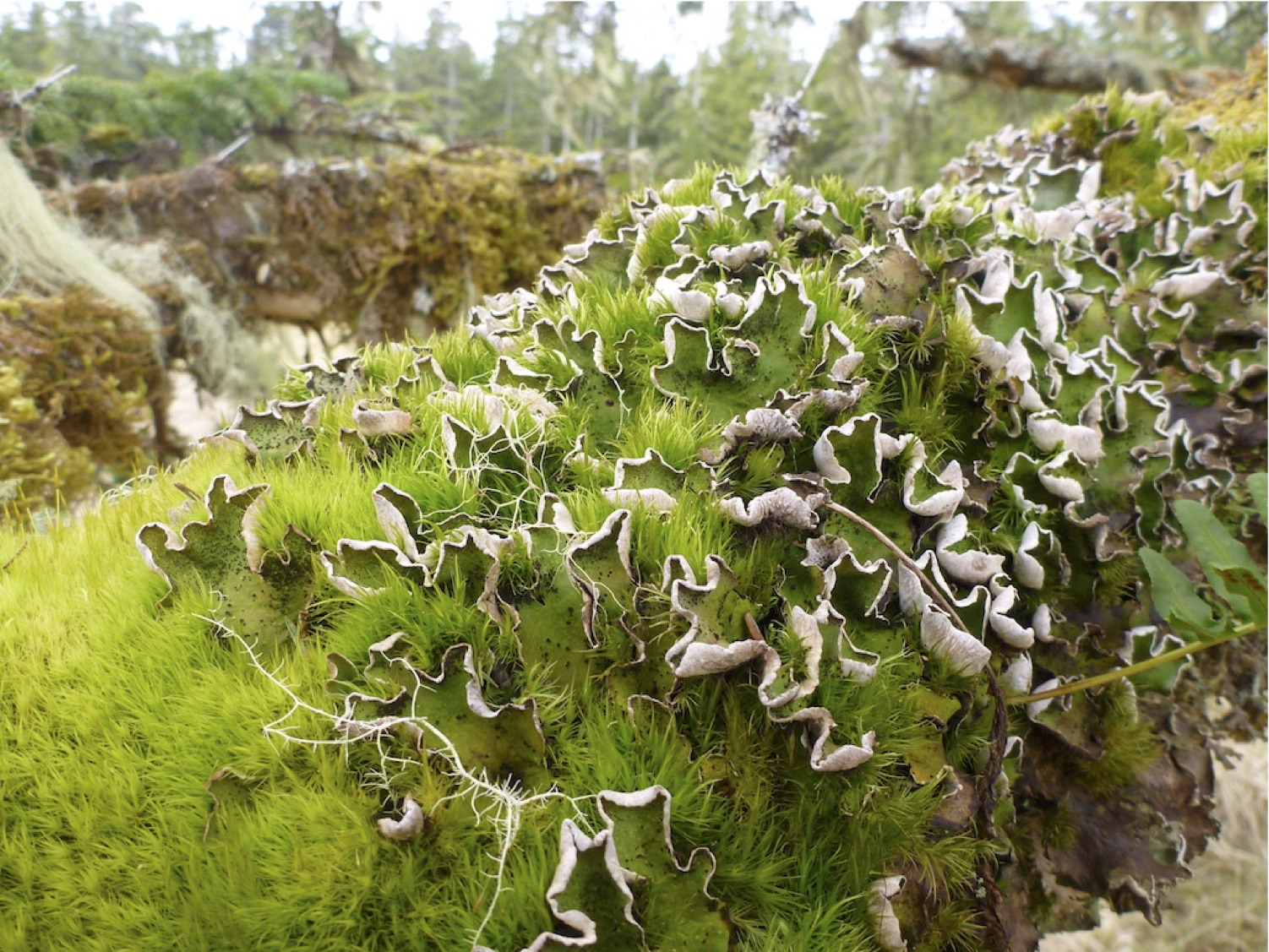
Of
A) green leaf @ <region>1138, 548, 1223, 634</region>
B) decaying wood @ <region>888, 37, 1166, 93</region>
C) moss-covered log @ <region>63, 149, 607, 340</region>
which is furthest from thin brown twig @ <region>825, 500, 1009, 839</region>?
decaying wood @ <region>888, 37, 1166, 93</region>

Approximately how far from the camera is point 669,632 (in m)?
1.26

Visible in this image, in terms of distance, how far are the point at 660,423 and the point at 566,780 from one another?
0.71 metres

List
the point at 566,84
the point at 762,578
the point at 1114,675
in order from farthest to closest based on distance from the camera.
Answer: the point at 566,84
the point at 1114,675
the point at 762,578

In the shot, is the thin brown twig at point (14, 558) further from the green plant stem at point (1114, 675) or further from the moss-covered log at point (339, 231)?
the moss-covered log at point (339, 231)

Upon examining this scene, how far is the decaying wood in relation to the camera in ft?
25.6

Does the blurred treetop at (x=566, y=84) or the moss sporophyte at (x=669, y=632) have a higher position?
→ the blurred treetop at (x=566, y=84)

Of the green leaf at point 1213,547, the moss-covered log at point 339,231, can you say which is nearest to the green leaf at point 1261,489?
the green leaf at point 1213,547

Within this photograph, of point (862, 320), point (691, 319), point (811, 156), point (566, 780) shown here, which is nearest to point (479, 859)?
point (566, 780)

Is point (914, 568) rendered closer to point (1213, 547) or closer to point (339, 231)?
point (1213, 547)

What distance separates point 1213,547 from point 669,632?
1354 millimetres

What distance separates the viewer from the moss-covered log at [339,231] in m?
5.05

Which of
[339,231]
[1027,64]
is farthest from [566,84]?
[339,231]

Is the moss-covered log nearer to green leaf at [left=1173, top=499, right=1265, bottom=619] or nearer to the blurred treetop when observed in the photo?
the blurred treetop

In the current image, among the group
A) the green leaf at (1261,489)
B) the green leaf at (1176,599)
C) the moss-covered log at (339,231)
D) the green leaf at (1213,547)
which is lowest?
the green leaf at (1176,599)
